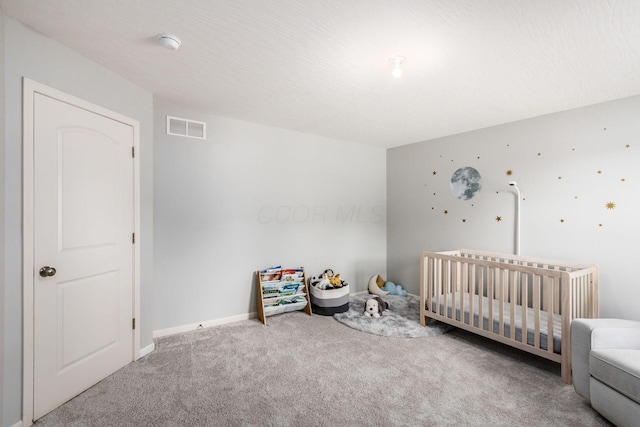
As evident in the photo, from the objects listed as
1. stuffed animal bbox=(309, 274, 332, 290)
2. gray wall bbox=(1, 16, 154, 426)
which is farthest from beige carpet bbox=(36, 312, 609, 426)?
stuffed animal bbox=(309, 274, 332, 290)

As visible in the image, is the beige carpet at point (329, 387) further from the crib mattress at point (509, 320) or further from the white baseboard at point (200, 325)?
the crib mattress at point (509, 320)

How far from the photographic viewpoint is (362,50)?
6.09 ft

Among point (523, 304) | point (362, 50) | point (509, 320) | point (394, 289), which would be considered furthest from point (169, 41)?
point (394, 289)

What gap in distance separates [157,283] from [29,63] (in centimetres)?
191

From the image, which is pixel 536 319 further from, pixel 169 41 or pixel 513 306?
pixel 169 41

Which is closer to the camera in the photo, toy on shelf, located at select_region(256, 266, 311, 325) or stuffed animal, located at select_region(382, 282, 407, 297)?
toy on shelf, located at select_region(256, 266, 311, 325)

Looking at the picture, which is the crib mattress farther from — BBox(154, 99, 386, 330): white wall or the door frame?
the door frame

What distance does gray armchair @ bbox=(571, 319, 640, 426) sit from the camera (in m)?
1.58

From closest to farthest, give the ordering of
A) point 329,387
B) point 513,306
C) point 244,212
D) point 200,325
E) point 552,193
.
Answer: point 329,387, point 513,306, point 552,193, point 200,325, point 244,212

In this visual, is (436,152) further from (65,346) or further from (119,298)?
(65,346)

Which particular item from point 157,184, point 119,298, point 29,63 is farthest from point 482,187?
point 29,63

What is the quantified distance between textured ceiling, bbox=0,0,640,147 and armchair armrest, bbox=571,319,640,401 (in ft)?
5.63

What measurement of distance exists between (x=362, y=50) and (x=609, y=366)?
7.66 ft

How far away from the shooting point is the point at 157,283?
2.85 m
